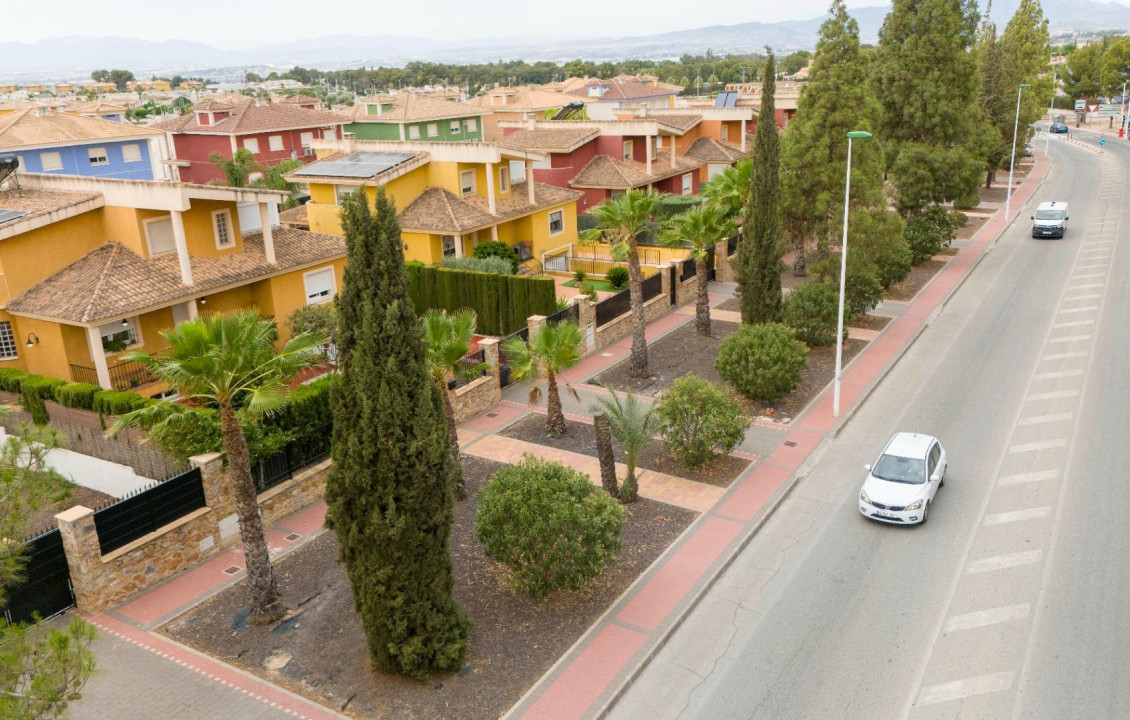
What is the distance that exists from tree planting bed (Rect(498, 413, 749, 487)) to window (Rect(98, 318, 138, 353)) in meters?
11.2

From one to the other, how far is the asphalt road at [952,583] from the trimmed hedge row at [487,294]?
11543mm

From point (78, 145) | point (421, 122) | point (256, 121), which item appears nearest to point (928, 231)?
point (421, 122)

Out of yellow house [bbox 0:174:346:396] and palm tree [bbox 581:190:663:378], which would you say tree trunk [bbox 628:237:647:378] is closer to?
palm tree [bbox 581:190:663:378]

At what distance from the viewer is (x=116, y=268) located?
24.1 metres

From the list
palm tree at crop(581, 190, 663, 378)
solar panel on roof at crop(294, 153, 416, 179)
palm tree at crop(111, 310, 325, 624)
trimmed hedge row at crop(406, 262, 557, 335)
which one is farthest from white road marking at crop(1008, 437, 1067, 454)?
solar panel on roof at crop(294, 153, 416, 179)

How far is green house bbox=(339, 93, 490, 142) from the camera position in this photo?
2413 inches

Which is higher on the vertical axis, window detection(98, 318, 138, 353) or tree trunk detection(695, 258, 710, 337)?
window detection(98, 318, 138, 353)

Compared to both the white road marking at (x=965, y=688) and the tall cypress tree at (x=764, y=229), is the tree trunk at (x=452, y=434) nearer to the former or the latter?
the white road marking at (x=965, y=688)

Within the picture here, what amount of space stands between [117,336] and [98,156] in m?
32.1

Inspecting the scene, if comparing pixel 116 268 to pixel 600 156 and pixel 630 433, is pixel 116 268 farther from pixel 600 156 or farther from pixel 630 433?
pixel 600 156

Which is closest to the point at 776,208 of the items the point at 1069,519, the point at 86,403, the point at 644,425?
the point at 644,425

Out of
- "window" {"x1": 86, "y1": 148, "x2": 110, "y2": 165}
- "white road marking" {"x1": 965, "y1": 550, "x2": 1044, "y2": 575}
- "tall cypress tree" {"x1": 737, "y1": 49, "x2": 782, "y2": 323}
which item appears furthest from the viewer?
"window" {"x1": 86, "y1": 148, "x2": 110, "y2": 165}

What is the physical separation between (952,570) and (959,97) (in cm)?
2961

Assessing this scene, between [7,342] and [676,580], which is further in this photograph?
[7,342]
